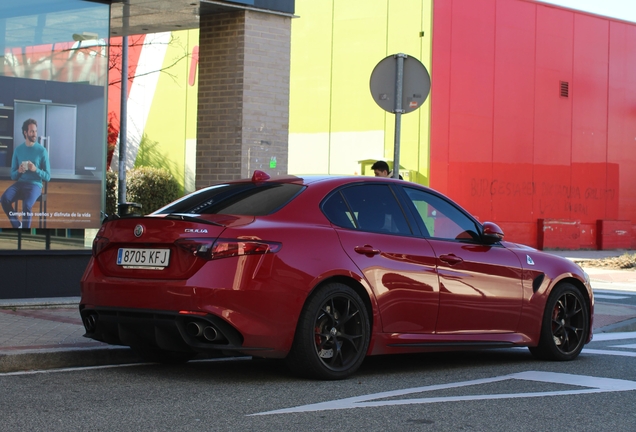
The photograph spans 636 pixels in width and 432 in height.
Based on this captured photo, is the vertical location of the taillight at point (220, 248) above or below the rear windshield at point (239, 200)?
below

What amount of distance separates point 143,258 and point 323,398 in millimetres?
1536

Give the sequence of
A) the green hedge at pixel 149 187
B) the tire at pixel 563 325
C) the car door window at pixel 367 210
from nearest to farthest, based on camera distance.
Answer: the car door window at pixel 367 210
the tire at pixel 563 325
the green hedge at pixel 149 187

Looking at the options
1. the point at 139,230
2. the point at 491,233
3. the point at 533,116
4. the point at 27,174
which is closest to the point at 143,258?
the point at 139,230

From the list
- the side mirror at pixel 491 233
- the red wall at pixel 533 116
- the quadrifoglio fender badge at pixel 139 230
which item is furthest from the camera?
the red wall at pixel 533 116

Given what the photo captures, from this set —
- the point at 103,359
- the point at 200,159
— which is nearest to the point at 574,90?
the point at 200,159

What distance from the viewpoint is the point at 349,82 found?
29.6 m

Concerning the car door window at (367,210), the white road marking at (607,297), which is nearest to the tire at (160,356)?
the car door window at (367,210)

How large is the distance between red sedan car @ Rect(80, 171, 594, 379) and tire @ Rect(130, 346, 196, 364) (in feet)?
0.05

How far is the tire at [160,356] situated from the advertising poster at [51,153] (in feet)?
14.5

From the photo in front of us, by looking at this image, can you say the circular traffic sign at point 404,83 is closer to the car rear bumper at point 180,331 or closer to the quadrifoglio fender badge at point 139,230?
the quadrifoglio fender badge at point 139,230

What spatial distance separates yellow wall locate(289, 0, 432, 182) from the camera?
2839 cm

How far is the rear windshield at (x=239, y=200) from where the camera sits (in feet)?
21.6

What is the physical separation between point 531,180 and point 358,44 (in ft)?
23.3

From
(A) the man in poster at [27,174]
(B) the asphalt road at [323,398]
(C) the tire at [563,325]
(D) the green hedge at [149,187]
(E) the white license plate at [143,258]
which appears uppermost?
(D) the green hedge at [149,187]
